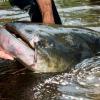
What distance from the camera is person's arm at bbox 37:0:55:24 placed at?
5922mm

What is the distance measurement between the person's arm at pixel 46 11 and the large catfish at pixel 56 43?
3.12 ft

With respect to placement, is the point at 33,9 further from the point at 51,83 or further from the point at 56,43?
the point at 51,83

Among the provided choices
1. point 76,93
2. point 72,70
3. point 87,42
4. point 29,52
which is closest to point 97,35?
point 87,42

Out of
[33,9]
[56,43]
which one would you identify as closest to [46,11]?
[33,9]

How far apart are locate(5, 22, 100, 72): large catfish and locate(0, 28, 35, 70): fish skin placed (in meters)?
0.07

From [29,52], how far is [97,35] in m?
1.00

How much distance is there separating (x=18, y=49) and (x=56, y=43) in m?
0.43

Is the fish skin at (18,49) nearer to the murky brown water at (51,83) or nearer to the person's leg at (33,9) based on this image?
the murky brown water at (51,83)

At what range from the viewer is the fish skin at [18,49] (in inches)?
180

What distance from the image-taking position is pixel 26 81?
179 inches

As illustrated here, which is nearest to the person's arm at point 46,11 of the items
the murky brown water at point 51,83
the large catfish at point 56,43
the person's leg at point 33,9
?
the person's leg at point 33,9

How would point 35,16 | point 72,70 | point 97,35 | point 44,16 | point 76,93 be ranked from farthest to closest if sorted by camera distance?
point 35,16 → point 44,16 → point 97,35 → point 72,70 → point 76,93

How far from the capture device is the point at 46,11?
19.5 ft

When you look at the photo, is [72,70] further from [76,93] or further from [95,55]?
[76,93]
